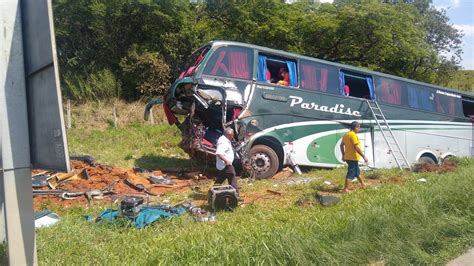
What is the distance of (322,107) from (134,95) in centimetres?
1266

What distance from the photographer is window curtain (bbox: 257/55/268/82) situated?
1189 centimetres

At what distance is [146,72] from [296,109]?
11754 mm

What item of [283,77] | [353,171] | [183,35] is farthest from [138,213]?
[183,35]

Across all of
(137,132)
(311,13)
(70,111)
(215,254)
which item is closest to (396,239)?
(215,254)

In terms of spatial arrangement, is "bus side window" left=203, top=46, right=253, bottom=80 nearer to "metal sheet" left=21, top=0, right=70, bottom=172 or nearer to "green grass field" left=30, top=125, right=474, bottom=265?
"green grass field" left=30, top=125, right=474, bottom=265

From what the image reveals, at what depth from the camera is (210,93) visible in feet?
35.8

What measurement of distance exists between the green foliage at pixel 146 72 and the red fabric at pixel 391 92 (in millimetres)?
11385

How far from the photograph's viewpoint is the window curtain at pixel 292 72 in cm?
1247

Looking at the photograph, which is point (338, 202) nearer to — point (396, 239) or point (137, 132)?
point (396, 239)

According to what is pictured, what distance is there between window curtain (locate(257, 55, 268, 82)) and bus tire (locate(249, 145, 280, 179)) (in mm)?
1753

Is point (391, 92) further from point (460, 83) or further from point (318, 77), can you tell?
point (460, 83)

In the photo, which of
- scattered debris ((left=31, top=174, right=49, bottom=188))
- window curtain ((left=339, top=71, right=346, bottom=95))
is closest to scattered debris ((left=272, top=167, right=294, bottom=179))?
window curtain ((left=339, top=71, right=346, bottom=95))

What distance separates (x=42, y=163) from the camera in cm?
329

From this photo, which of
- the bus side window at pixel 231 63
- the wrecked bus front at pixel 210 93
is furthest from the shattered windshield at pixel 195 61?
the bus side window at pixel 231 63
